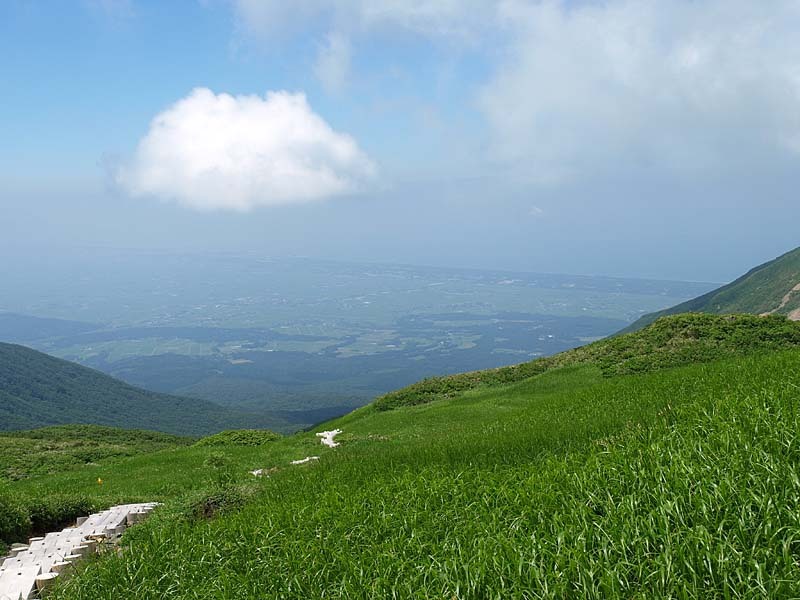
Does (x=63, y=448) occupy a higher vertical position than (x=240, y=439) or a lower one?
higher

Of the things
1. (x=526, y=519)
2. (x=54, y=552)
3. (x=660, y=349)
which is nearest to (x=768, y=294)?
(x=660, y=349)

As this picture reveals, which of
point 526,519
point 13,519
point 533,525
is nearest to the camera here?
point 533,525

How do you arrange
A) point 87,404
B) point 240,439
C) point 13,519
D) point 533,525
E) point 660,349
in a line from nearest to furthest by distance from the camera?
1. point 533,525
2. point 13,519
3. point 660,349
4. point 240,439
5. point 87,404

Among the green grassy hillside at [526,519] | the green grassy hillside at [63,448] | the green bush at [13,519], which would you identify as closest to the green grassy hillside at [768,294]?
the green grassy hillside at [63,448]

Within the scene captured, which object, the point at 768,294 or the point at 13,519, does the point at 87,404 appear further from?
the point at 768,294

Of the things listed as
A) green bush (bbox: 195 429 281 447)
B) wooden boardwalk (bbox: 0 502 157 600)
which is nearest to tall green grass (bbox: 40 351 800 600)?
wooden boardwalk (bbox: 0 502 157 600)

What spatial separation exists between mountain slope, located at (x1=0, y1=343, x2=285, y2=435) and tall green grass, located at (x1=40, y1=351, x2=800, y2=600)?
15917 cm

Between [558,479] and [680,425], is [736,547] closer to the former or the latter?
[558,479]

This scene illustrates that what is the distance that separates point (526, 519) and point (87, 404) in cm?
20521

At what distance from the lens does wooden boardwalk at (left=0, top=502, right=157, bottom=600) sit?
28.6ft

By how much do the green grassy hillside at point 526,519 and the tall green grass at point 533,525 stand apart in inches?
1.0

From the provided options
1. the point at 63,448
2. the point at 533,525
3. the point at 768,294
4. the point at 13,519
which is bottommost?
the point at 63,448

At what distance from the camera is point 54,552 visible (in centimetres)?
1029

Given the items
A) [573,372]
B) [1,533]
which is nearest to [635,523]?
[1,533]
